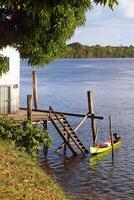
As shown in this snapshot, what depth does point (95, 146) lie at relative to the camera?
114ft

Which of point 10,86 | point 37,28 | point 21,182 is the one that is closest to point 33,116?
point 10,86

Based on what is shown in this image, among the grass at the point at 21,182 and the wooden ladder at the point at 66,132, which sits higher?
the grass at the point at 21,182

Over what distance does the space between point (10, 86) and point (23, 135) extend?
1015 centimetres

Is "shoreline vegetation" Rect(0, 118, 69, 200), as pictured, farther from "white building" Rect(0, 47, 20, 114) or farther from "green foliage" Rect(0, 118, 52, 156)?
"white building" Rect(0, 47, 20, 114)

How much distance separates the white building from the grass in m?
14.4

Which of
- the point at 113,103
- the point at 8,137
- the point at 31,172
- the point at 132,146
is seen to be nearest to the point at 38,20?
the point at 31,172

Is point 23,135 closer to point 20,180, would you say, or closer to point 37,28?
point 37,28

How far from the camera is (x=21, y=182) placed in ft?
49.5

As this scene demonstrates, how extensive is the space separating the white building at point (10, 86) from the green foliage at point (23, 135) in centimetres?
815

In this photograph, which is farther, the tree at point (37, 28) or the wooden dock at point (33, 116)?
the wooden dock at point (33, 116)

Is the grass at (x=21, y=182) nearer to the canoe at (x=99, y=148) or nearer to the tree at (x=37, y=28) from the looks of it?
the tree at (x=37, y=28)

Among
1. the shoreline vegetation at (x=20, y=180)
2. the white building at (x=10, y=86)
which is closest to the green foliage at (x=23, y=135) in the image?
the shoreline vegetation at (x=20, y=180)

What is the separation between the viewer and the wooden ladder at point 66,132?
33156 millimetres

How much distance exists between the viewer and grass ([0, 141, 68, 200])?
1361 cm
